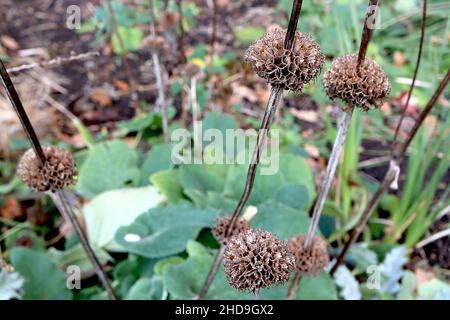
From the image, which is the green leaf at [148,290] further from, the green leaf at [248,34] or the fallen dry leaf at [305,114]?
the green leaf at [248,34]

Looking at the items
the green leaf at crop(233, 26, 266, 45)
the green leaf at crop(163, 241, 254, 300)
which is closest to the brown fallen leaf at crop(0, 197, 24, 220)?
the green leaf at crop(163, 241, 254, 300)

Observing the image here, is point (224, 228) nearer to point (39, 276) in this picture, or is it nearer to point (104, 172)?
point (39, 276)

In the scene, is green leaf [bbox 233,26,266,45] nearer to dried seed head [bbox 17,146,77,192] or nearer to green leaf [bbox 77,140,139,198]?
green leaf [bbox 77,140,139,198]

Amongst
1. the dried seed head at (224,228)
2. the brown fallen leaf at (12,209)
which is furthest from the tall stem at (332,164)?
the brown fallen leaf at (12,209)

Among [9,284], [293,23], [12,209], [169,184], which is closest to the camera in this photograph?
[293,23]

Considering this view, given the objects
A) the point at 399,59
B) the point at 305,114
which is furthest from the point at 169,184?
the point at 399,59
